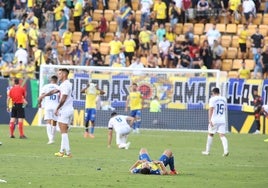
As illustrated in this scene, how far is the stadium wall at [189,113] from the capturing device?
43438 millimetres

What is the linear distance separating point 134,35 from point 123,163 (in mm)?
22949

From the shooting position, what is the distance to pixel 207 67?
47.3 metres

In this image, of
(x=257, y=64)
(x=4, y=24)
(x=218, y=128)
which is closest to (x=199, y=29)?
(x=257, y=64)

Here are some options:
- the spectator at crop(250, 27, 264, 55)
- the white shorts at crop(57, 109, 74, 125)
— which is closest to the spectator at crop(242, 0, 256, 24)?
the spectator at crop(250, 27, 264, 55)

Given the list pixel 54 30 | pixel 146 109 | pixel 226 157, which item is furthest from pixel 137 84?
pixel 226 157

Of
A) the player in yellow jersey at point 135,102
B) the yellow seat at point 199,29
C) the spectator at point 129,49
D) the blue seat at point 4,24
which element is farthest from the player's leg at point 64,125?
the yellow seat at point 199,29

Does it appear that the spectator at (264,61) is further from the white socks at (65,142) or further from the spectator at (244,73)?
the white socks at (65,142)

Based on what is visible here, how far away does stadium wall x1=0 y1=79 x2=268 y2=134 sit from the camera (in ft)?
143

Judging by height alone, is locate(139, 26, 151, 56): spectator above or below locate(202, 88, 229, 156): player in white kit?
above

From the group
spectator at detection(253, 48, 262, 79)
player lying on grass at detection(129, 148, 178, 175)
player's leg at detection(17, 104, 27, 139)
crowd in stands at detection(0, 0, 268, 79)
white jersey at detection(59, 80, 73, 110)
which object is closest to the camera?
player lying on grass at detection(129, 148, 178, 175)

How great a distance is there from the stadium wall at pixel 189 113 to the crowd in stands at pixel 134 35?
86 centimetres

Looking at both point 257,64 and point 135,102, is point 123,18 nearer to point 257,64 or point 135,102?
point 257,64

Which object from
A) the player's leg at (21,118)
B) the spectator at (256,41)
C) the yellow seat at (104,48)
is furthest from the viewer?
the yellow seat at (104,48)

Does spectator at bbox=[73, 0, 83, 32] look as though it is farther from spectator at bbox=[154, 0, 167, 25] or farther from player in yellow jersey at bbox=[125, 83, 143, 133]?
player in yellow jersey at bbox=[125, 83, 143, 133]
